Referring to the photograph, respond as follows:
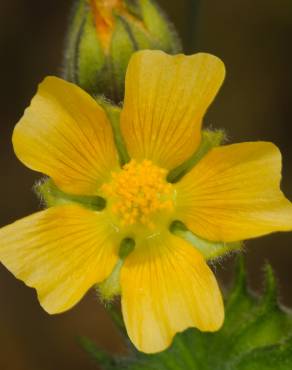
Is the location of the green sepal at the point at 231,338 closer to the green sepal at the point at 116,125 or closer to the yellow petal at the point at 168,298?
the yellow petal at the point at 168,298

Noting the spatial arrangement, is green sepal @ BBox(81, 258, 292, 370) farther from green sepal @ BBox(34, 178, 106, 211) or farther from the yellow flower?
green sepal @ BBox(34, 178, 106, 211)

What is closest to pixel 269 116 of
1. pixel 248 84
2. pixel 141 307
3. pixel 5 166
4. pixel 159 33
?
pixel 248 84

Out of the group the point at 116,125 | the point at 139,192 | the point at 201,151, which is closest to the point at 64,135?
the point at 116,125

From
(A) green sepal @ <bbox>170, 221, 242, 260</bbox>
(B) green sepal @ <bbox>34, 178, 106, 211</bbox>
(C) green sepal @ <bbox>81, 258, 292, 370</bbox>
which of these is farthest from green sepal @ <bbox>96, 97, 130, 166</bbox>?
(C) green sepal @ <bbox>81, 258, 292, 370</bbox>

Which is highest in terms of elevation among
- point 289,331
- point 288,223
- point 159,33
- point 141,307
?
point 159,33

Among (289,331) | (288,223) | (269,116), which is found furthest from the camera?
(269,116)

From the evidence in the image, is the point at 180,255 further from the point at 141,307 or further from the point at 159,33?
the point at 159,33
